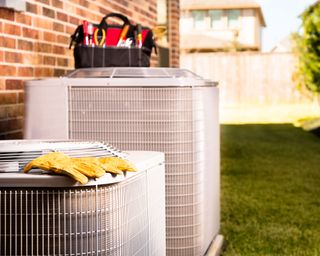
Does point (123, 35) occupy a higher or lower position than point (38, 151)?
higher

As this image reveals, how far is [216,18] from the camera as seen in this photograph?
1539 inches

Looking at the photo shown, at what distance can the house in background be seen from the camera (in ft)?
124

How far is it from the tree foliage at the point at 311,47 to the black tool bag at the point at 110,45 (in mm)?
11281

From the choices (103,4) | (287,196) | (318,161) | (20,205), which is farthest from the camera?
(318,161)

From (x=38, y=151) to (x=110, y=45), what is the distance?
6.88 ft

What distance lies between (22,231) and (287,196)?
5123 mm

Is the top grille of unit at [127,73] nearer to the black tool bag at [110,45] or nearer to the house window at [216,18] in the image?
the black tool bag at [110,45]

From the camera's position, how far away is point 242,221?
5.88 m

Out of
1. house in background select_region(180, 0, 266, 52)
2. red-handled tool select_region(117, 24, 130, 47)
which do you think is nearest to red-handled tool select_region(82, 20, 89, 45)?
red-handled tool select_region(117, 24, 130, 47)

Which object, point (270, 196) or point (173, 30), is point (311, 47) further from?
point (270, 196)

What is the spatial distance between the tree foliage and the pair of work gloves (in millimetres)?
13502

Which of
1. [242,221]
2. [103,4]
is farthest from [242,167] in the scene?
[103,4]

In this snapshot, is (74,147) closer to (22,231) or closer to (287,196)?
(22,231)

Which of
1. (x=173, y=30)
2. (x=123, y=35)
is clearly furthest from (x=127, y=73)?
(x=173, y=30)
